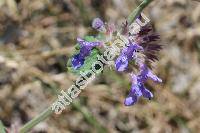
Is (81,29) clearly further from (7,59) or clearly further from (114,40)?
(114,40)

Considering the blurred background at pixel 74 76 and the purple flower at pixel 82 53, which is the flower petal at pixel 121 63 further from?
the blurred background at pixel 74 76

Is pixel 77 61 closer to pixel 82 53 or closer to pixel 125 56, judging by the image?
pixel 82 53

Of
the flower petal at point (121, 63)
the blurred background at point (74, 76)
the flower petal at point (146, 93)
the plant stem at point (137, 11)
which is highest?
the plant stem at point (137, 11)

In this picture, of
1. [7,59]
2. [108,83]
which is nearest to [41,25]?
[7,59]

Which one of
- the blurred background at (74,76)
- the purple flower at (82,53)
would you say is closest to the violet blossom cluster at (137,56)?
the purple flower at (82,53)

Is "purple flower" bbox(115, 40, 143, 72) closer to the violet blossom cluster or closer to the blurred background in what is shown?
the violet blossom cluster

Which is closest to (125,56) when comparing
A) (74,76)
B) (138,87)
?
(138,87)
